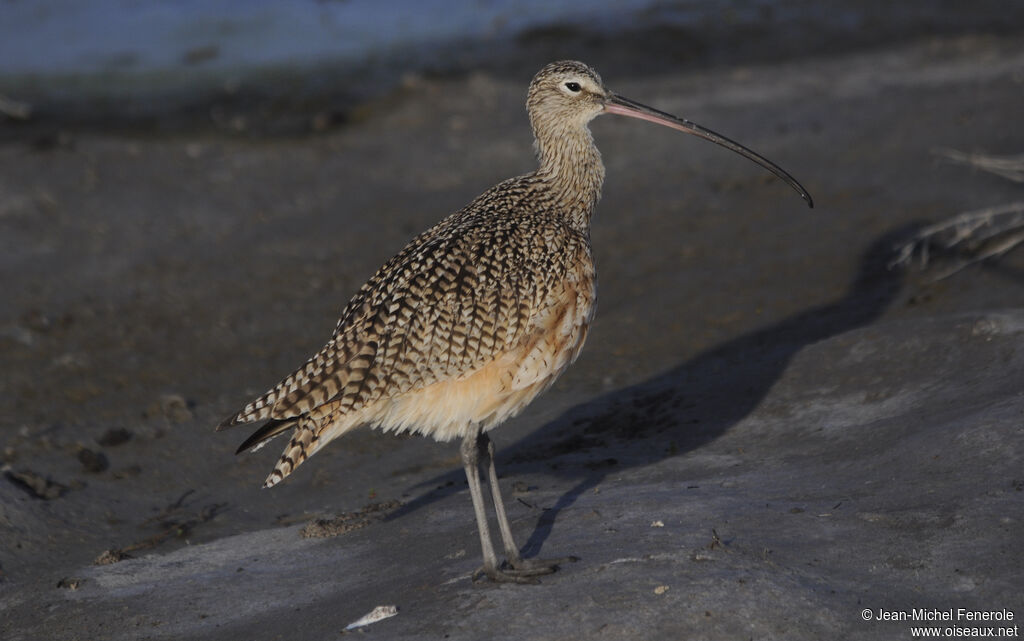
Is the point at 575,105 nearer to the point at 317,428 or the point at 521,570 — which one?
the point at 317,428

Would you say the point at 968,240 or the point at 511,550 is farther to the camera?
the point at 968,240

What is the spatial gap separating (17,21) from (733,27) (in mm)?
8865

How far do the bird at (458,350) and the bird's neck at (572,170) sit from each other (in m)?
0.45

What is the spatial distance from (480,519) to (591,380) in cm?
298

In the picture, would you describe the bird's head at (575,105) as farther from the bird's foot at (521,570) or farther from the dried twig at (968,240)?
the bird's foot at (521,570)

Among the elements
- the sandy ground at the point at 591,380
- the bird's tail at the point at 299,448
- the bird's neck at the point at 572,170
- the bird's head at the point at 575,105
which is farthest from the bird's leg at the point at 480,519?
the bird's head at the point at 575,105

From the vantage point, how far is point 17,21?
16328mm

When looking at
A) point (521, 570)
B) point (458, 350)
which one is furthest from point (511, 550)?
point (458, 350)

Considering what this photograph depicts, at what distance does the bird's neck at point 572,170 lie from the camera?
5992 mm

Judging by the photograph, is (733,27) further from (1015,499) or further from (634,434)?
(1015,499)

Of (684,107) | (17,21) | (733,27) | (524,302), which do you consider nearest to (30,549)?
(524,302)

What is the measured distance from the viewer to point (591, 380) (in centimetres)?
788
